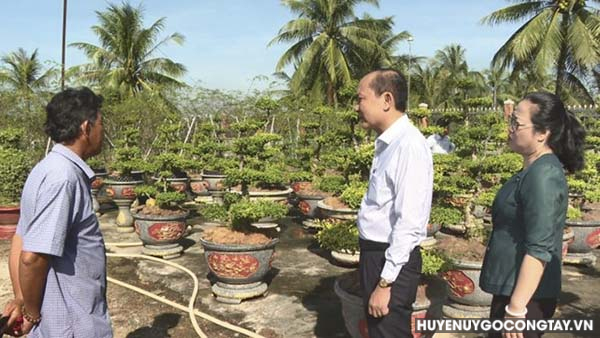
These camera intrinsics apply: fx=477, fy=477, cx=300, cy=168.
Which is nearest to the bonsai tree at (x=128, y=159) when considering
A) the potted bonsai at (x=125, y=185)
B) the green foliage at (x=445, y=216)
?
the potted bonsai at (x=125, y=185)

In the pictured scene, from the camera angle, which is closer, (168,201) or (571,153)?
(571,153)

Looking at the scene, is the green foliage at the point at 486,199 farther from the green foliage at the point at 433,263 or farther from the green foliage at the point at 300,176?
the green foliage at the point at 300,176

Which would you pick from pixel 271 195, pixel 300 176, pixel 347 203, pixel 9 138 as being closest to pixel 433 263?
pixel 347 203

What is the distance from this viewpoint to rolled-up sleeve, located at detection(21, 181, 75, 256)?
1.83 meters

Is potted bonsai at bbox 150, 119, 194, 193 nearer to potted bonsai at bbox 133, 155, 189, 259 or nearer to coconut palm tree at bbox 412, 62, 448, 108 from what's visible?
potted bonsai at bbox 133, 155, 189, 259

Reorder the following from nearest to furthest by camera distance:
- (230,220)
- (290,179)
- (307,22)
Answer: (230,220) → (290,179) → (307,22)

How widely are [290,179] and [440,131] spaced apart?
11.3ft

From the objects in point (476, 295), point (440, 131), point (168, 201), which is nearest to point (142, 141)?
point (168, 201)

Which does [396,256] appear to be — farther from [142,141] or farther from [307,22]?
[307,22]

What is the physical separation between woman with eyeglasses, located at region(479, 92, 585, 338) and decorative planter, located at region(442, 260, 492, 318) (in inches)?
69.2

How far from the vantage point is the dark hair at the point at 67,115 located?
2025 millimetres

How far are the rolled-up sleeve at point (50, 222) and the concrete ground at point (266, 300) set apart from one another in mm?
2234

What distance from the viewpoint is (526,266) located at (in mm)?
1905

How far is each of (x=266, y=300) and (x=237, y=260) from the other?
53 cm
